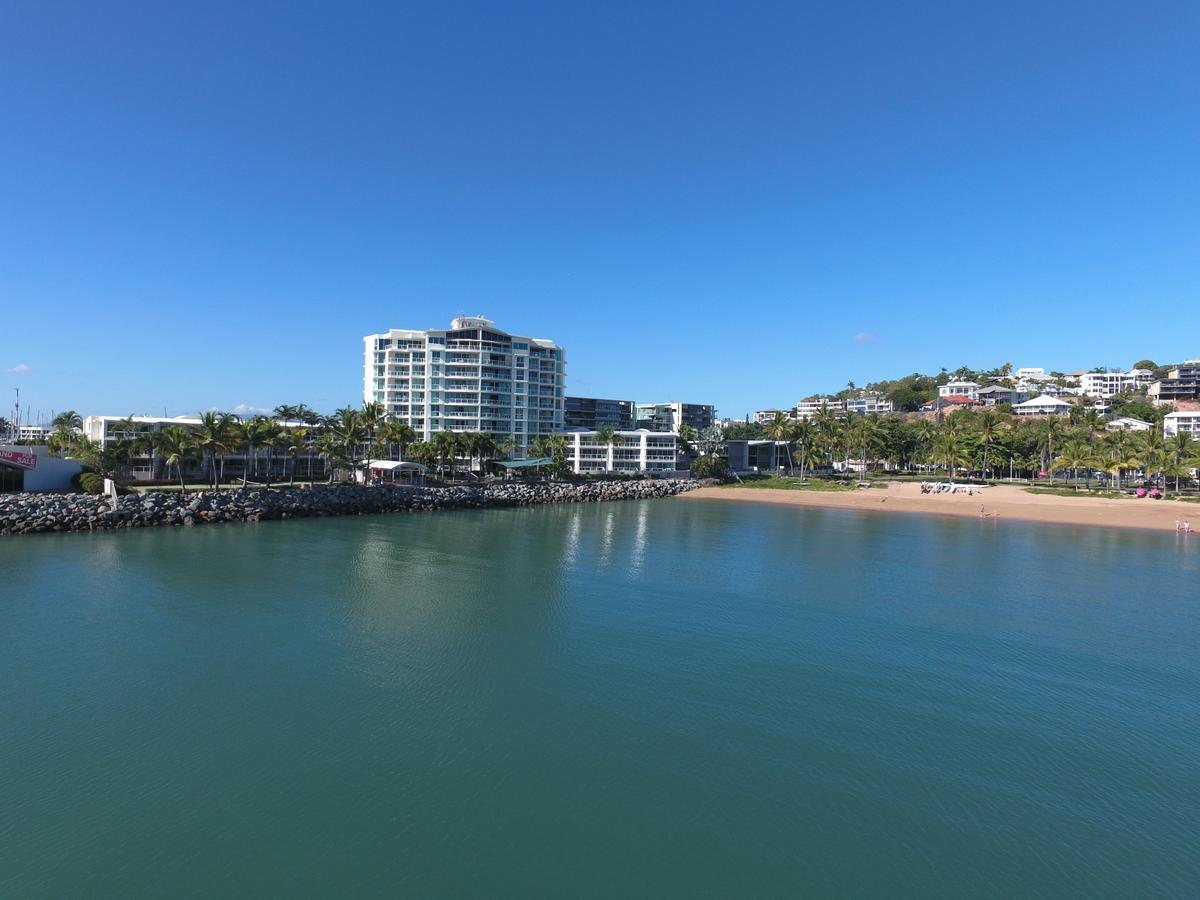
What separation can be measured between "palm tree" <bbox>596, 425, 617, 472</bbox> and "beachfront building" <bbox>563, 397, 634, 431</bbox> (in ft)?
86.0

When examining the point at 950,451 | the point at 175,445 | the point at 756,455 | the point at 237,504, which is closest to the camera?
the point at 237,504

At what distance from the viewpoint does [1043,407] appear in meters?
→ 165

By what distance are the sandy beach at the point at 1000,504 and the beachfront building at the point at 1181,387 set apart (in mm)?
124281

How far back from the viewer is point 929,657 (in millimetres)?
25109

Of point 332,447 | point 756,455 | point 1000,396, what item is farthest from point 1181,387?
point 332,447

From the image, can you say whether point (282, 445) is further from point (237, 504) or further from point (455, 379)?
point (455, 379)

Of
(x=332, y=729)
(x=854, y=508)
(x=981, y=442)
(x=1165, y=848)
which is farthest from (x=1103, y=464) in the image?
(x=332, y=729)

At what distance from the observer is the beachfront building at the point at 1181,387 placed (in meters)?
173

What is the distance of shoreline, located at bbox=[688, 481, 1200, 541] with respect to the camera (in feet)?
227

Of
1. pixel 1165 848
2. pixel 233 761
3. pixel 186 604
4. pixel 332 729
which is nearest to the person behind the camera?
pixel 1165 848

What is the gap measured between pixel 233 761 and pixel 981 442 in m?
106

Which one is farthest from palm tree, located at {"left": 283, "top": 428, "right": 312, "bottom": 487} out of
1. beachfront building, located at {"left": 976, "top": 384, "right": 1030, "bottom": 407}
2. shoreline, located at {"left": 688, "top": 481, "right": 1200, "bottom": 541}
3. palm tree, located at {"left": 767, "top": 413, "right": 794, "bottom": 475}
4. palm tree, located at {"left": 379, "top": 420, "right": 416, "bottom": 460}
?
beachfront building, located at {"left": 976, "top": 384, "right": 1030, "bottom": 407}

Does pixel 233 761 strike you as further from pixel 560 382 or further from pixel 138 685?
pixel 560 382

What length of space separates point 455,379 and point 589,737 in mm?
94859
